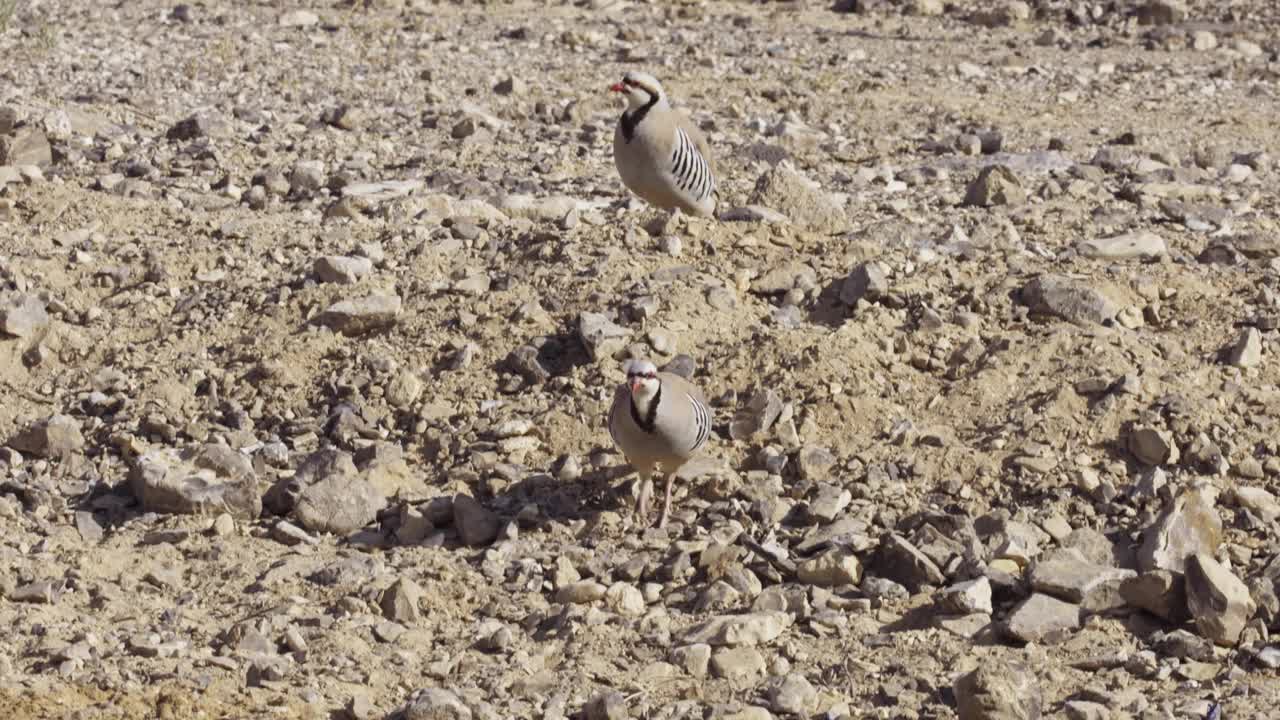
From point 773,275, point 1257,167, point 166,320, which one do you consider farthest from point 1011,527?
point 1257,167

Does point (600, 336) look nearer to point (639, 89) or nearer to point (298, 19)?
point (639, 89)

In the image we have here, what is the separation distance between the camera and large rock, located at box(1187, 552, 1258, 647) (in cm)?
545

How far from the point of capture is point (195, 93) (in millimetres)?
11891

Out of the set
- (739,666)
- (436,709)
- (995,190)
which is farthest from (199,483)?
(995,190)

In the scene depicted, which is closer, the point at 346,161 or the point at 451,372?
the point at 451,372

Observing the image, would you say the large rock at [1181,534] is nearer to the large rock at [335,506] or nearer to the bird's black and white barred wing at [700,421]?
the bird's black and white barred wing at [700,421]

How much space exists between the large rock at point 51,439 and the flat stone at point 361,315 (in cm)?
Answer: 111

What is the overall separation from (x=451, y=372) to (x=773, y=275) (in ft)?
4.83

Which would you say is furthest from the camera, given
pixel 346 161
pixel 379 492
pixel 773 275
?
pixel 346 161

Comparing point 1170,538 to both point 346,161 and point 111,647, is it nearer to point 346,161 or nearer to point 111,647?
point 111,647

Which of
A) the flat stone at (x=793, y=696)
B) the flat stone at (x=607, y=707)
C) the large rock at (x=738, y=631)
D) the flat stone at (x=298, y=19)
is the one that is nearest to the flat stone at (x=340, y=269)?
the large rock at (x=738, y=631)

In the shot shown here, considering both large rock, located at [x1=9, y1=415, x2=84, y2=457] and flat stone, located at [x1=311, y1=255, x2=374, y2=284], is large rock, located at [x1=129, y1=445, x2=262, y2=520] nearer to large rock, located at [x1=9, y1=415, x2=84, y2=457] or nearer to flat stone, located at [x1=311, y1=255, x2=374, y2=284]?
large rock, located at [x1=9, y1=415, x2=84, y2=457]

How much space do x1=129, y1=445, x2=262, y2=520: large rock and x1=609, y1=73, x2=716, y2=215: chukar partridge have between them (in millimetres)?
2537

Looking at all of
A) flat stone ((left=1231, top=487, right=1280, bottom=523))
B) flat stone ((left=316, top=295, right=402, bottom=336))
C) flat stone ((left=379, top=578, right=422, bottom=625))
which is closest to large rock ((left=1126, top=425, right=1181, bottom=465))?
flat stone ((left=1231, top=487, right=1280, bottom=523))
